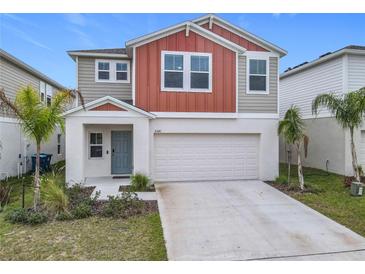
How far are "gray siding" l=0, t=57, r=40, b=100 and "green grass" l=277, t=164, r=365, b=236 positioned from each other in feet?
42.9

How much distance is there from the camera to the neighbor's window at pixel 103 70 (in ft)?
42.3

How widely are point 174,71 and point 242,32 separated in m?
3.69

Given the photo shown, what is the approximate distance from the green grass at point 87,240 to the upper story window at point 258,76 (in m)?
7.43

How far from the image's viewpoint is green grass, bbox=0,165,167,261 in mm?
4832

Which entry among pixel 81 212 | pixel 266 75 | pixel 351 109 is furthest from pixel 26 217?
pixel 351 109

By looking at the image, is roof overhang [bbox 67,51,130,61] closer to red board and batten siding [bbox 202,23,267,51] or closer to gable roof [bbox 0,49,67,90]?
gable roof [bbox 0,49,67,90]

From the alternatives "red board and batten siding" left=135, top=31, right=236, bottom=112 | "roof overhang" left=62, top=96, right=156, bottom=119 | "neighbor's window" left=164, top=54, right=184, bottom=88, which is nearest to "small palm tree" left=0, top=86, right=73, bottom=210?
"roof overhang" left=62, top=96, right=156, bottom=119

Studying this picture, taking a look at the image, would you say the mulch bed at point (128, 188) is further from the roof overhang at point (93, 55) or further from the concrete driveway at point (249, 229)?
the roof overhang at point (93, 55)

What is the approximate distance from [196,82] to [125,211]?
20.4 ft

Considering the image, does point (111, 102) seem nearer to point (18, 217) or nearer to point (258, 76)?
point (18, 217)

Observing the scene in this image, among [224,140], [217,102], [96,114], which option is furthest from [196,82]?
[96,114]

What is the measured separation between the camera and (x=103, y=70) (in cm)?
1292

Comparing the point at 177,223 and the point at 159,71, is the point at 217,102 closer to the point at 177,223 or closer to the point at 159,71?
the point at 159,71
